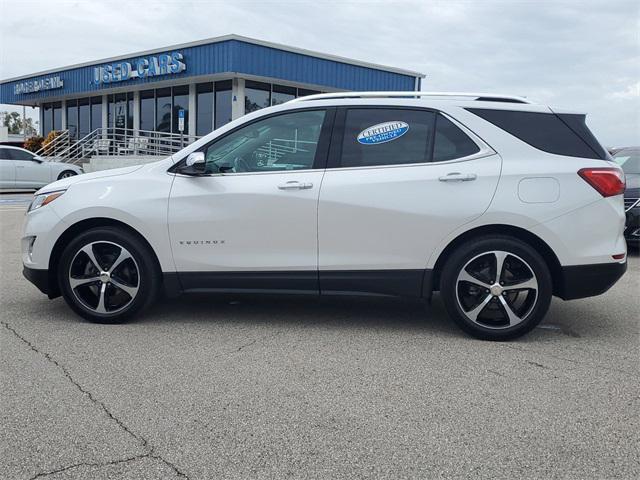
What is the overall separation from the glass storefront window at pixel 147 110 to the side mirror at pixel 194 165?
2395 centimetres

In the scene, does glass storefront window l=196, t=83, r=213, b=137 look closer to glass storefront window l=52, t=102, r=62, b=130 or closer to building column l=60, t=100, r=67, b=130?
building column l=60, t=100, r=67, b=130

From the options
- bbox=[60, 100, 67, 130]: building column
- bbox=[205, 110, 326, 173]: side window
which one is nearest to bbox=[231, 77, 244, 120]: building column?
bbox=[60, 100, 67, 130]: building column

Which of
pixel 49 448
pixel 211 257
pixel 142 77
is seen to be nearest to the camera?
pixel 49 448

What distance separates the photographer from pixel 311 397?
11.0 feet

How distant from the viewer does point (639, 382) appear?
3662 mm

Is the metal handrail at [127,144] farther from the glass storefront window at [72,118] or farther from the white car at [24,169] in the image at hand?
the white car at [24,169]

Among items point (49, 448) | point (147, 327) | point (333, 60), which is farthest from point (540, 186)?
point (333, 60)

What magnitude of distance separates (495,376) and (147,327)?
2604mm

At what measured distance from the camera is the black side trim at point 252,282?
4.53m

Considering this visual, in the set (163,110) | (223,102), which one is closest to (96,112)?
(163,110)

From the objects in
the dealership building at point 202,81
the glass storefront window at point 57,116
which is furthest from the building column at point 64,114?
the dealership building at point 202,81

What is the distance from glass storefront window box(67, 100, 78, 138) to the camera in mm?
32188

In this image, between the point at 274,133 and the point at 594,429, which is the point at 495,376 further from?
the point at 274,133

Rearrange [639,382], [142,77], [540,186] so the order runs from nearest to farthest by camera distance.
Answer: [639,382], [540,186], [142,77]
